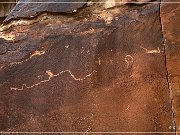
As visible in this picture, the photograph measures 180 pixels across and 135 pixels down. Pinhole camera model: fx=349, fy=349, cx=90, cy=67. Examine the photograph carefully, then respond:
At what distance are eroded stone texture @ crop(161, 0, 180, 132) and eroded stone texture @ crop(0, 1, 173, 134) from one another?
33 millimetres

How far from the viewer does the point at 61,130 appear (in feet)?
5.51

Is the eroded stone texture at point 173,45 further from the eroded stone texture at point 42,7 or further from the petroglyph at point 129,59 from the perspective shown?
the eroded stone texture at point 42,7

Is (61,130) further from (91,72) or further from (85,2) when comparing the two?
(85,2)

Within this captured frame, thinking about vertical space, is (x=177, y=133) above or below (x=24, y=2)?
below

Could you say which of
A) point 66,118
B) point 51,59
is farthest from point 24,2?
point 66,118

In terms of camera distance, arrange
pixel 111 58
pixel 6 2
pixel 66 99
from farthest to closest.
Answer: pixel 6 2 → pixel 111 58 → pixel 66 99

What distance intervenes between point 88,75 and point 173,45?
488 millimetres

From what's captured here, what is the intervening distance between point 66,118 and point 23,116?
0.71 ft

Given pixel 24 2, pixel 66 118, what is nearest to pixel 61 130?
pixel 66 118

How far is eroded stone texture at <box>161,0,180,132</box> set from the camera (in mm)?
1728

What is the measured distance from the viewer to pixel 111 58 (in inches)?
75.2

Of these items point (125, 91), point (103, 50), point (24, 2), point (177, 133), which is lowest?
point (177, 133)

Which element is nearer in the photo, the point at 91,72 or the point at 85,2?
the point at 91,72

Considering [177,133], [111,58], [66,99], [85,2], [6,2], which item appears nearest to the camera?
[177,133]
